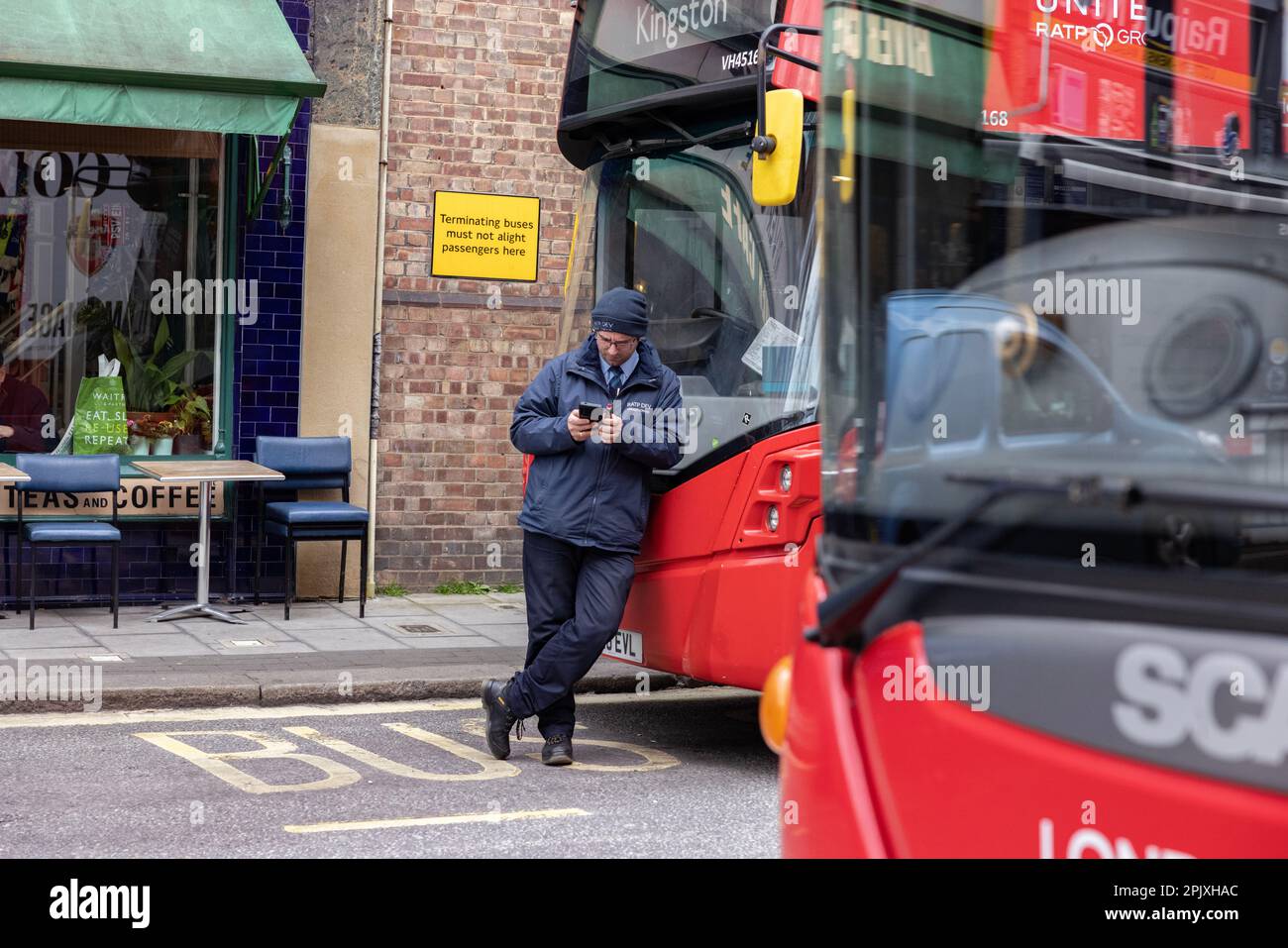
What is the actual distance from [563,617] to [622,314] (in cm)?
132

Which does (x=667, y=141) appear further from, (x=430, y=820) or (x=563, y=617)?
(x=430, y=820)

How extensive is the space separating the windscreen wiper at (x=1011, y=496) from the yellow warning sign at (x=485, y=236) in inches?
358

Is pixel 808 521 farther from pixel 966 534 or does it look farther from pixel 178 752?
pixel 966 534

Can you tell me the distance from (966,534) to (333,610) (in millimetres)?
8819

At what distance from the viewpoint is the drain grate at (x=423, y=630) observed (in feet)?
33.0

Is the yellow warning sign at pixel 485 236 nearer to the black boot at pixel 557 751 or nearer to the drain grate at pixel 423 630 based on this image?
the drain grate at pixel 423 630

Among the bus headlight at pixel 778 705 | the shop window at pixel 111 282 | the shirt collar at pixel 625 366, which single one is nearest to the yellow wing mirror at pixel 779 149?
the shirt collar at pixel 625 366

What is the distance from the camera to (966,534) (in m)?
2.42

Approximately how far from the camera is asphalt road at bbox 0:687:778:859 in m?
5.50

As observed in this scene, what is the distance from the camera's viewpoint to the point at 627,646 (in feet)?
24.1

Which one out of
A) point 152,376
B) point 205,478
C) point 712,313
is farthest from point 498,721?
point 152,376

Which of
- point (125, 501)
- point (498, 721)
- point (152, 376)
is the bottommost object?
point (498, 721)

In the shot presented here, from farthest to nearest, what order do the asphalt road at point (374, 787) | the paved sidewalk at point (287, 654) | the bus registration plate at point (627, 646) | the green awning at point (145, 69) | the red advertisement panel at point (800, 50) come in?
the green awning at point (145, 69), the paved sidewalk at point (287, 654), the bus registration plate at point (627, 646), the red advertisement panel at point (800, 50), the asphalt road at point (374, 787)

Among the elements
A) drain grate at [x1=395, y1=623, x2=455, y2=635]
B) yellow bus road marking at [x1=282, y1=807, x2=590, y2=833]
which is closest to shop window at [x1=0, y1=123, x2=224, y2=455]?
drain grate at [x1=395, y1=623, x2=455, y2=635]
